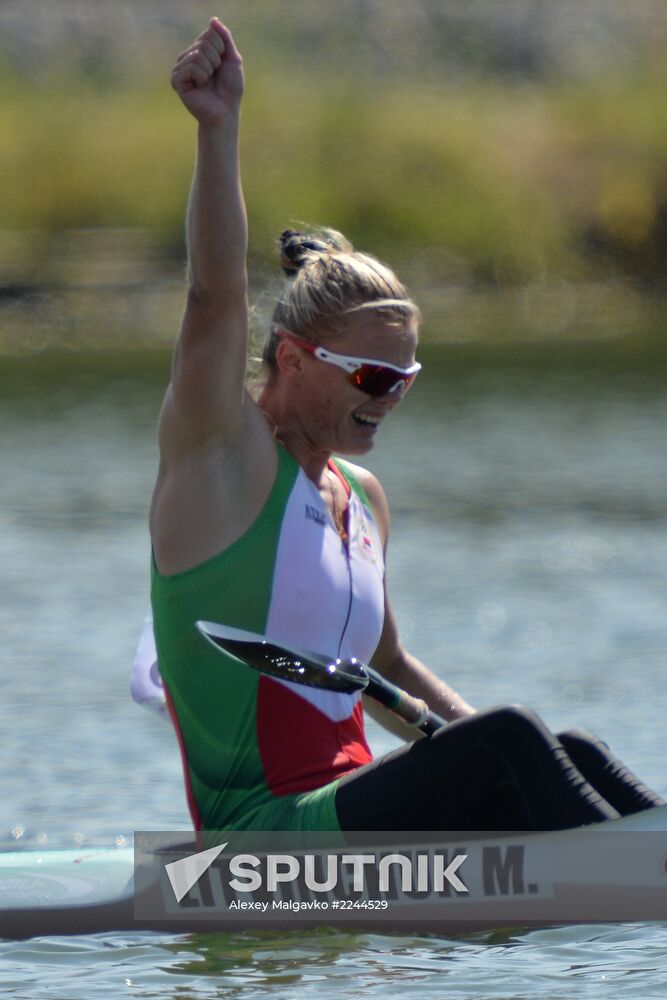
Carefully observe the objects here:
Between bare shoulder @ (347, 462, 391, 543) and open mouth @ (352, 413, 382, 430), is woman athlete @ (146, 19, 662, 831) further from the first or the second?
bare shoulder @ (347, 462, 391, 543)

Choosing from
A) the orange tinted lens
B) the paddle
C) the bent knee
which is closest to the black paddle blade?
the paddle

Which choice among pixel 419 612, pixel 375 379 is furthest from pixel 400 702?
pixel 419 612

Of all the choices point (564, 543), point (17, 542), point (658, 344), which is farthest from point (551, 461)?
point (658, 344)

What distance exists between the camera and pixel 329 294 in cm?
411

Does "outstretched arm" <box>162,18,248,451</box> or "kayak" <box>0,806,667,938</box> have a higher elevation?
"outstretched arm" <box>162,18,248,451</box>

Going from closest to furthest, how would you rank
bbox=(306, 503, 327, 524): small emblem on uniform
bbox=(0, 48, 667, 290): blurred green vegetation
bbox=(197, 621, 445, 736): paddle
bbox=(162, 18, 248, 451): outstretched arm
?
bbox=(162, 18, 248, 451): outstretched arm, bbox=(197, 621, 445, 736): paddle, bbox=(306, 503, 327, 524): small emblem on uniform, bbox=(0, 48, 667, 290): blurred green vegetation

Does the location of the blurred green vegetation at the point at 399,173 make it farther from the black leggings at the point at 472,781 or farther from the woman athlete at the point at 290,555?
the black leggings at the point at 472,781

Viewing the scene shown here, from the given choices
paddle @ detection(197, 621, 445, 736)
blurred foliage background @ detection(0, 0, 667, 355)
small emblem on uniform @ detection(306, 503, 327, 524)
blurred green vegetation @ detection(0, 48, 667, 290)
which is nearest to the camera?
paddle @ detection(197, 621, 445, 736)

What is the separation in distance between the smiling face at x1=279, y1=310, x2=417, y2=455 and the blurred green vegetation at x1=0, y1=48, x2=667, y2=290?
19.2 metres

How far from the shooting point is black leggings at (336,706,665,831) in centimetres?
396

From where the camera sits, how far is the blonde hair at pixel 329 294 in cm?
411

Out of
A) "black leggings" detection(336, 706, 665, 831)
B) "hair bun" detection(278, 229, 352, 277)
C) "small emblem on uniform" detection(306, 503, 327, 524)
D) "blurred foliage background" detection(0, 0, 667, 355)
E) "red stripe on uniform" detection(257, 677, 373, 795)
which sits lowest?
→ "black leggings" detection(336, 706, 665, 831)

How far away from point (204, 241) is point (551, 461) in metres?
10.1

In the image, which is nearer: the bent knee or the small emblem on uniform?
the bent knee
